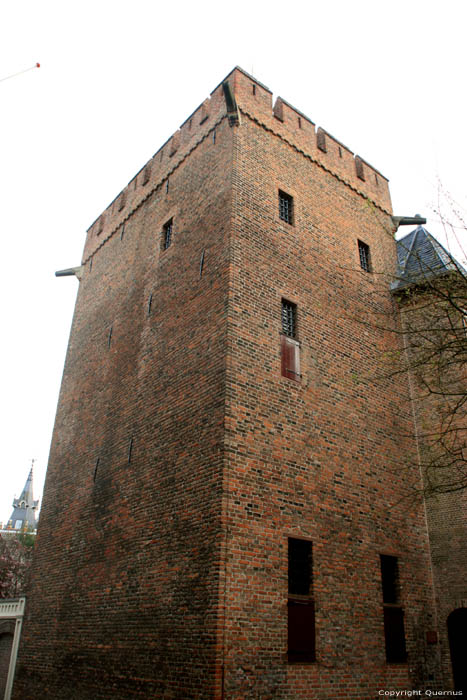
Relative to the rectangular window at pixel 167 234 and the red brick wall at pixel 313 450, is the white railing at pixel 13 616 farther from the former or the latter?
the rectangular window at pixel 167 234

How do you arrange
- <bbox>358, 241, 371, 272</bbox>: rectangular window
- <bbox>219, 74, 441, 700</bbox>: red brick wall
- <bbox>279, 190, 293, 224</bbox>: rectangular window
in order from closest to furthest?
<bbox>219, 74, 441, 700</bbox>: red brick wall
<bbox>279, 190, 293, 224</bbox>: rectangular window
<bbox>358, 241, 371, 272</bbox>: rectangular window

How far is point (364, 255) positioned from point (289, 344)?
195 inches

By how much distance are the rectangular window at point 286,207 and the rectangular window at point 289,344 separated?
7.60 feet

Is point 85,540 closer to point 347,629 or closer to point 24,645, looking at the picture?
point 24,645

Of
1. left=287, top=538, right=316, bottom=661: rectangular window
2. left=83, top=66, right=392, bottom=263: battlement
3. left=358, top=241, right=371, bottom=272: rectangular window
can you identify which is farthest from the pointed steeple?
left=287, top=538, right=316, bottom=661: rectangular window

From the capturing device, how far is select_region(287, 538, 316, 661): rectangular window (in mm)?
9001

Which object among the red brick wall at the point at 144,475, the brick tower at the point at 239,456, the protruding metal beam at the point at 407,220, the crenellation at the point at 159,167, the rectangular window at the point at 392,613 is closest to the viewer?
the brick tower at the point at 239,456

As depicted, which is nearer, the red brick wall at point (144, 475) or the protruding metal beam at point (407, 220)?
the red brick wall at point (144, 475)

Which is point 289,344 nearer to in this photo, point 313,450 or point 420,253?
point 313,450

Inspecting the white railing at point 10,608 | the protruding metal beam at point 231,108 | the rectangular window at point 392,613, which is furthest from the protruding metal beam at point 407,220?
the white railing at point 10,608

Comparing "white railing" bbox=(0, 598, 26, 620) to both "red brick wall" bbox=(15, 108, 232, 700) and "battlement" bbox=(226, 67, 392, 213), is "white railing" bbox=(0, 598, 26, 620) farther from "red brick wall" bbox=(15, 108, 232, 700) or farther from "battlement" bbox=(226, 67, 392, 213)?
"battlement" bbox=(226, 67, 392, 213)

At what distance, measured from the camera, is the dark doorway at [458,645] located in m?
11.5

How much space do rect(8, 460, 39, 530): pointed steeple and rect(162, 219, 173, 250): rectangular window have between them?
84.4 metres

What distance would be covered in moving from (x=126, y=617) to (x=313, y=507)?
13.3ft
